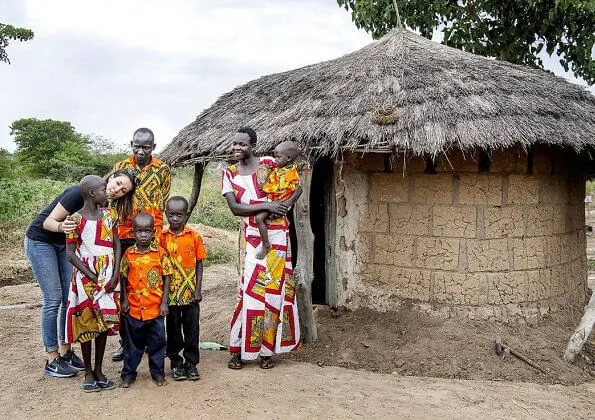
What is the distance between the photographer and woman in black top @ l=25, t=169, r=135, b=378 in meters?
4.06

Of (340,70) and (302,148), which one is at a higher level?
(340,70)

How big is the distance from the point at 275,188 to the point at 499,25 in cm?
740

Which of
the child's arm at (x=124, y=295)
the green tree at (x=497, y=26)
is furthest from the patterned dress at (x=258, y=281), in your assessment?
the green tree at (x=497, y=26)

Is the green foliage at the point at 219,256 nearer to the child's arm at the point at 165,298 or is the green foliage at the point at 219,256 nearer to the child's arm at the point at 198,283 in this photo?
the child's arm at the point at 198,283

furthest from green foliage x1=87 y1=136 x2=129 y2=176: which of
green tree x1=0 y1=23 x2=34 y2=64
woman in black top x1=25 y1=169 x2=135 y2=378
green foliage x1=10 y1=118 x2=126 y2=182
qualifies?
woman in black top x1=25 y1=169 x2=135 y2=378

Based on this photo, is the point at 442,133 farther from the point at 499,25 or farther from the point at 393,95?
the point at 499,25

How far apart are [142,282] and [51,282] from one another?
2.41ft

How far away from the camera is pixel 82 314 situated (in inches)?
157

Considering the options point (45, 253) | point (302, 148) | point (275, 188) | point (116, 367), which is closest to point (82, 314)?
point (45, 253)

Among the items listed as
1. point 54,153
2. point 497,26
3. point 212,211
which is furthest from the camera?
point 54,153

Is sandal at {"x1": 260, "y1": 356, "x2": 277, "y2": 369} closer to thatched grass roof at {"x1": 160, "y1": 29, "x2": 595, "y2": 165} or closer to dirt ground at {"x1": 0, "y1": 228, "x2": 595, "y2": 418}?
dirt ground at {"x1": 0, "y1": 228, "x2": 595, "y2": 418}

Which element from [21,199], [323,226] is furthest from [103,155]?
[323,226]

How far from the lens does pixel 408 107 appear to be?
5.40 metres

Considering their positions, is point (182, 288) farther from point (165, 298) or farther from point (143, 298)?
point (143, 298)
